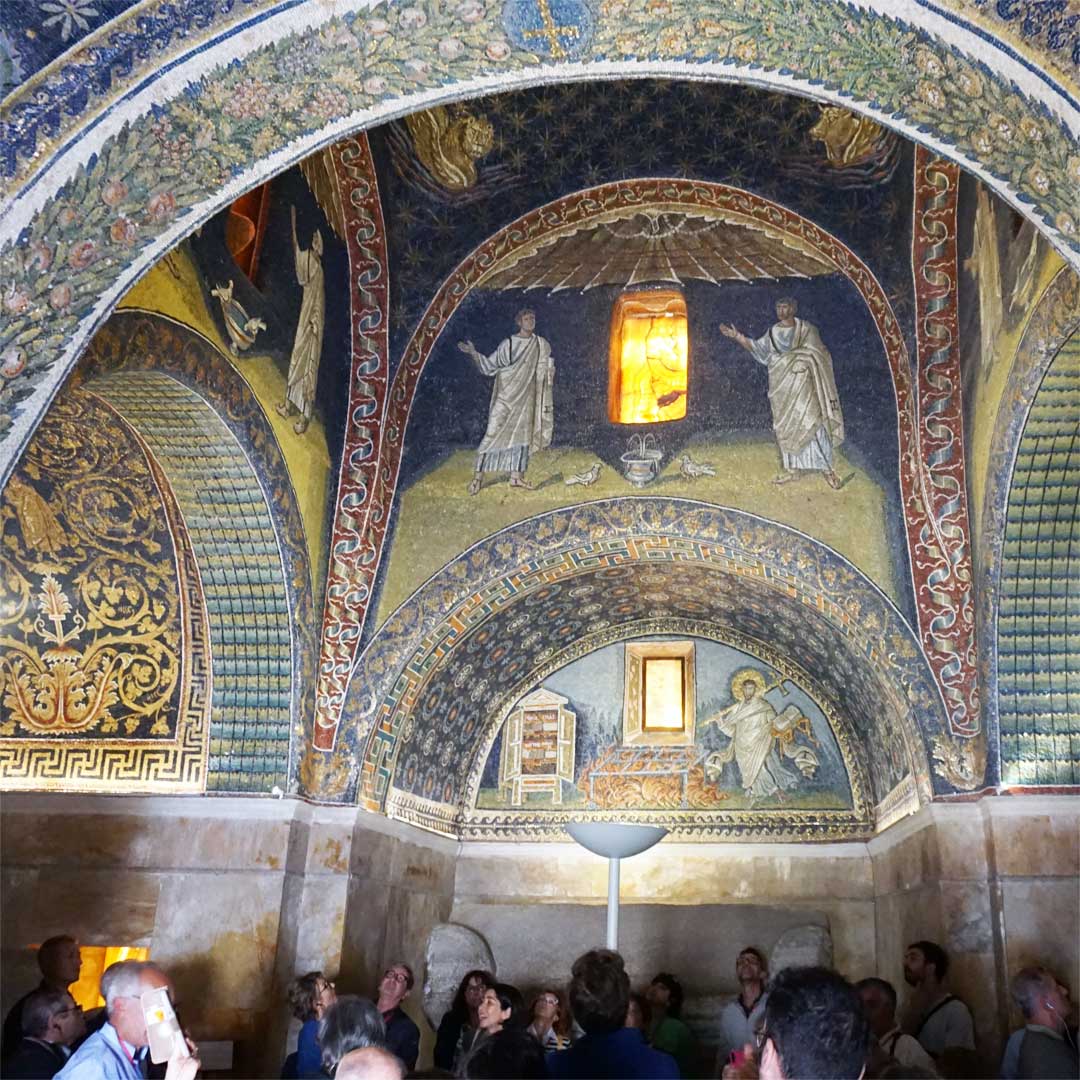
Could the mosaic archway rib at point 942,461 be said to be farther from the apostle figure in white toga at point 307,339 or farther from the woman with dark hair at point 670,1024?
the apostle figure in white toga at point 307,339

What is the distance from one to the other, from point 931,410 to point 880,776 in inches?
130

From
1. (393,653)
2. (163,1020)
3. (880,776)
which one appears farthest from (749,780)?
(163,1020)

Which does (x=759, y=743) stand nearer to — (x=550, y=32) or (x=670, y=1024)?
(x=670, y=1024)

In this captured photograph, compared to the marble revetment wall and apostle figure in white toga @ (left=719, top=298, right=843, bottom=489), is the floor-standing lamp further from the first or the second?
apostle figure in white toga @ (left=719, top=298, right=843, bottom=489)

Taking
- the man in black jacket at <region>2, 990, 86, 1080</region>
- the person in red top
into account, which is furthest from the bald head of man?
the person in red top

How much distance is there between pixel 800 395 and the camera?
962 cm

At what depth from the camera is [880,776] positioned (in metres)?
10.5

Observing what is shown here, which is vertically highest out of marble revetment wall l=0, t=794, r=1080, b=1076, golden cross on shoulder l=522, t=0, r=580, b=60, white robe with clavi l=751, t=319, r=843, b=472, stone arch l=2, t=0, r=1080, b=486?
white robe with clavi l=751, t=319, r=843, b=472

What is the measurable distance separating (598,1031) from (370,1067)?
1.10 m

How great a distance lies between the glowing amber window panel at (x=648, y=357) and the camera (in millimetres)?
10078

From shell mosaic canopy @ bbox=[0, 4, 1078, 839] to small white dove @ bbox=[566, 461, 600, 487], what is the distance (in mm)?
20

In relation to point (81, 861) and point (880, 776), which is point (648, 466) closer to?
point (880, 776)

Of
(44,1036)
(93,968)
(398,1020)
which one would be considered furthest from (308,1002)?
(93,968)

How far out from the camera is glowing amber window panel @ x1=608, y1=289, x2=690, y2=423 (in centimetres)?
1008
